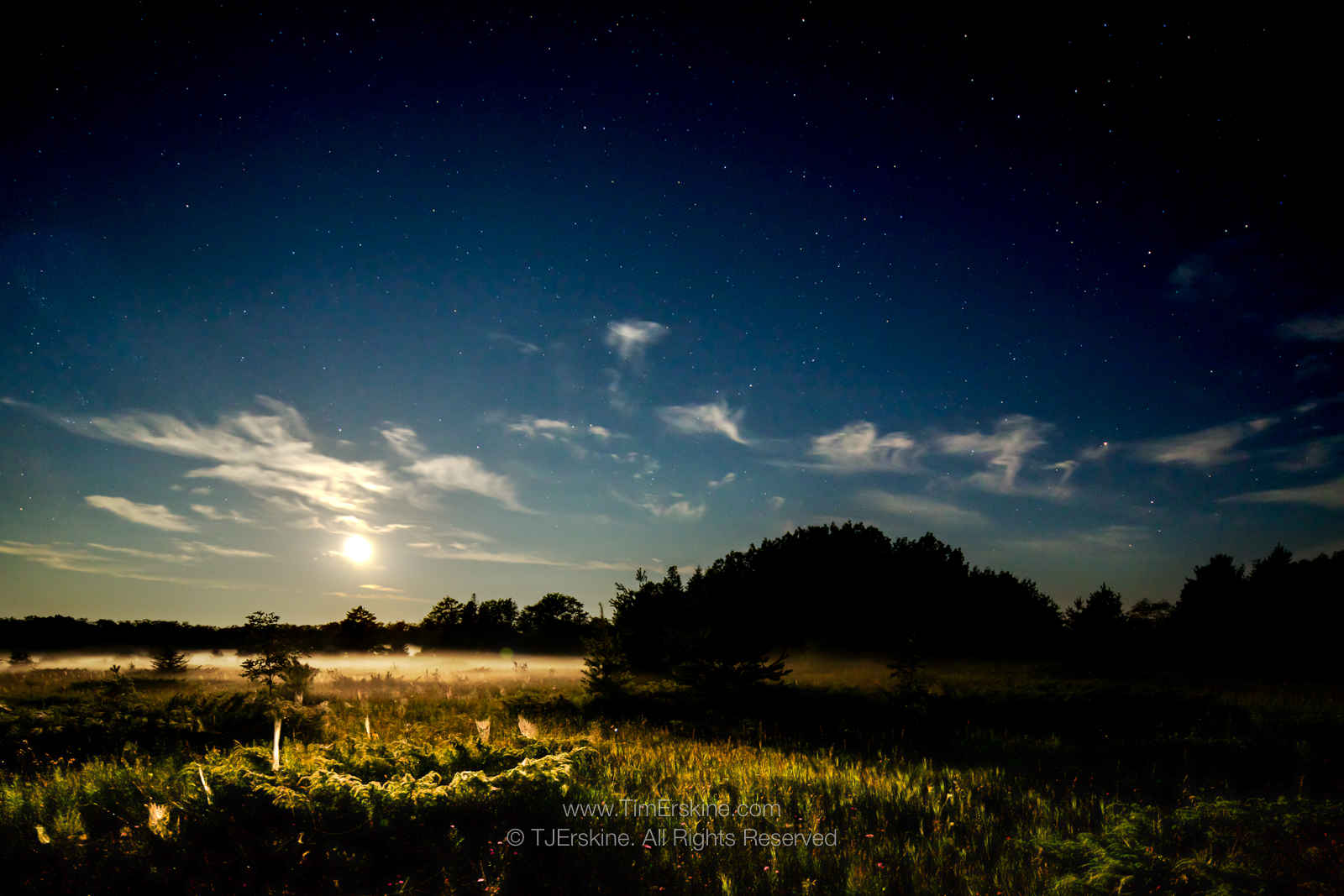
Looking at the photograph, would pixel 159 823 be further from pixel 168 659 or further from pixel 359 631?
pixel 359 631

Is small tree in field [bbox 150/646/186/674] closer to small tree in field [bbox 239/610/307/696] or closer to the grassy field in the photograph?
small tree in field [bbox 239/610/307/696]

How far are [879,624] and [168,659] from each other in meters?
39.8

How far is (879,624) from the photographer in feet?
140

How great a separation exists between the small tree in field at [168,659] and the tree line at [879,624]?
0.36 meters

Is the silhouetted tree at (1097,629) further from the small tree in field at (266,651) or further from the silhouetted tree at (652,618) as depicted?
the small tree in field at (266,651)

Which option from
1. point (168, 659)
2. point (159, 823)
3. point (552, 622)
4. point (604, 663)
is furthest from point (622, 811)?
point (552, 622)

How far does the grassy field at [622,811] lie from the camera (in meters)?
4.09

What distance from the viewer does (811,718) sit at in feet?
46.2

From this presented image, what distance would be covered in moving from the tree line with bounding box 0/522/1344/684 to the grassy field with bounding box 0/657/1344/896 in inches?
148

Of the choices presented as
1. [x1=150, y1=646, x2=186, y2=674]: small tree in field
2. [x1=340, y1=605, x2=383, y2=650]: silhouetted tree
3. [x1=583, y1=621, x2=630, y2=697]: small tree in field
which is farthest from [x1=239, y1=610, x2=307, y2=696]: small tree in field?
[x1=340, y1=605, x2=383, y2=650]: silhouetted tree

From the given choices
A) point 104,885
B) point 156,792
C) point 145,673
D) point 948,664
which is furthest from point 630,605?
point 948,664

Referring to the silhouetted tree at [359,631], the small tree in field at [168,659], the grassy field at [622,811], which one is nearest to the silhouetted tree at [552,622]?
the silhouetted tree at [359,631]

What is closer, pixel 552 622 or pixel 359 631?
pixel 359 631

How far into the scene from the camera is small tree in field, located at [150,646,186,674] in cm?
2425
